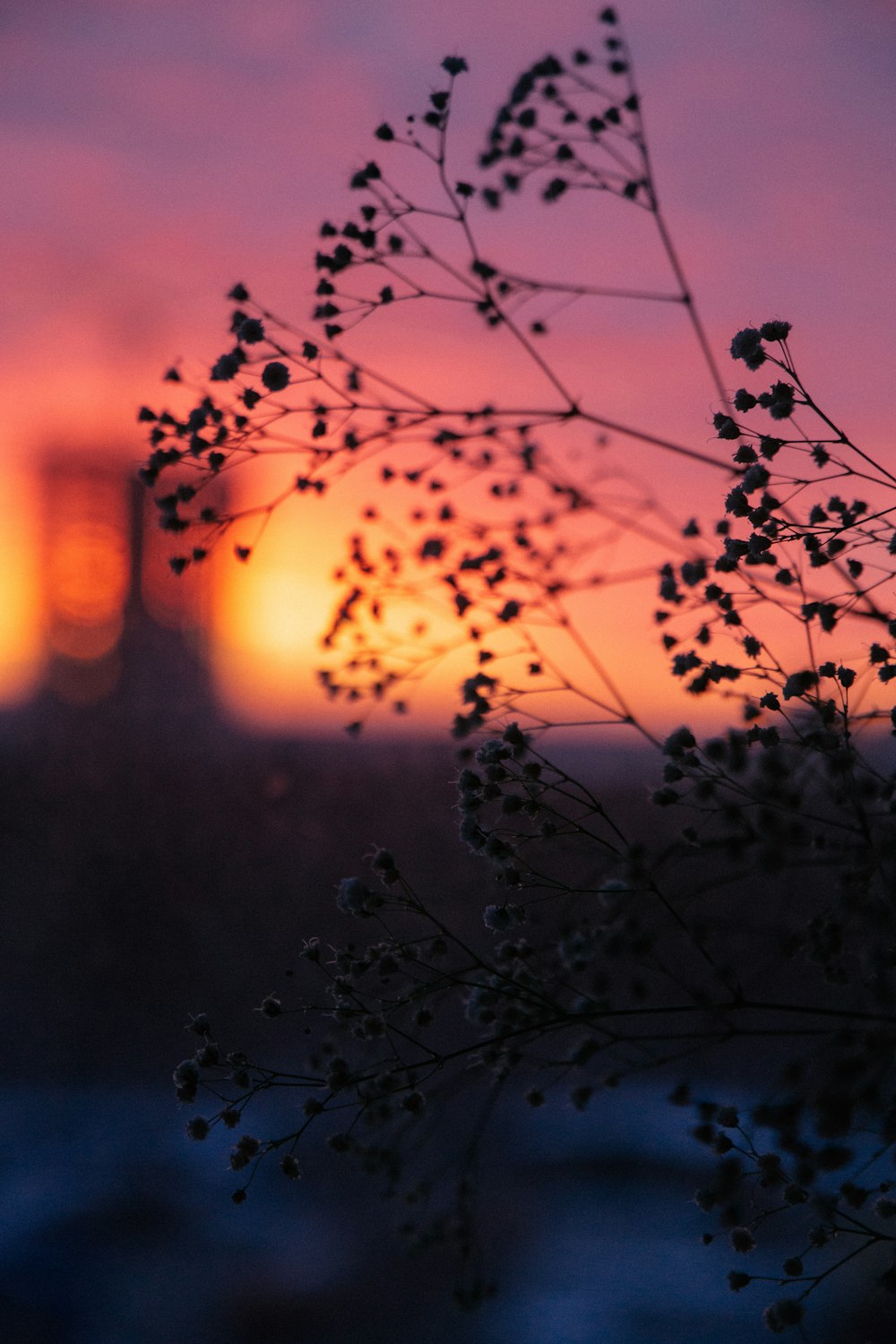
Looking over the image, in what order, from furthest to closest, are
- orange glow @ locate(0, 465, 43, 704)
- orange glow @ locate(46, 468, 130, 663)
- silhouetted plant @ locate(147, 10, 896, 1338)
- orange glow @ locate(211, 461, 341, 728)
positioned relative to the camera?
orange glow @ locate(46, 468, 130, 663) < orange glow @ locate(0, 465, 43, 704) < orange glow @ locate(211, 461, 341, 728) < silhouetted plant @ locate(147, 10, 896, 1338)

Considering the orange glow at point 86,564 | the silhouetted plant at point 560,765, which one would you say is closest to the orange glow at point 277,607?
the silhouetted plant at point 560,765

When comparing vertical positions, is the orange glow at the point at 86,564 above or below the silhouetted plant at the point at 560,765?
above

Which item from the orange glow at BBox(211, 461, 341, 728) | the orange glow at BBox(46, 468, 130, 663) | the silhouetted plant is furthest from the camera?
the orange glow at BBox(46, 468, 130, 663)

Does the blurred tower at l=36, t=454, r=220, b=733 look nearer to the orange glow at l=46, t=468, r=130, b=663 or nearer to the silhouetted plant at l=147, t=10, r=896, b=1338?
the orange glow at l=46, t=468, r=130, b=663

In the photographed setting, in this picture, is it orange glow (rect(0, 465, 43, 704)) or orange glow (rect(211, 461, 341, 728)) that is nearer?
orange glow (rect(211, 461, 341, 728))

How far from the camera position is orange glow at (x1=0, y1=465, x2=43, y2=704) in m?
2.12

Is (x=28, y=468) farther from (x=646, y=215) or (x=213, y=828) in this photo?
(x=646, y=215)

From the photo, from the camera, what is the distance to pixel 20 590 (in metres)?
2.33

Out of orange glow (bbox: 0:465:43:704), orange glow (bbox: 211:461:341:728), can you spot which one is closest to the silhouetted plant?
orange glow (bbox: 211:461:341:728)

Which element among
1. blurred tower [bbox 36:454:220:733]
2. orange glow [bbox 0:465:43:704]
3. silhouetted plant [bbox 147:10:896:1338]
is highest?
blurred tower [bbox 36:454:220:733]

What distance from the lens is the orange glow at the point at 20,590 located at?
212cm

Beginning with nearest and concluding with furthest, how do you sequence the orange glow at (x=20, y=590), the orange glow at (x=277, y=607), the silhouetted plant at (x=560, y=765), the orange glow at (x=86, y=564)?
1. the silhouetted plant at (x=560, y=765)
2. the orange glow at (x=277, y=607)
3. the orange glow at (x=20, y=590)
4. the orange glow at (x=86, y=564)

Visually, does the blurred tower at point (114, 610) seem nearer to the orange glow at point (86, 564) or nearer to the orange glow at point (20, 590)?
the orange glow at point (86, 564)

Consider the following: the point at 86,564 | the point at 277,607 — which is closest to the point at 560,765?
the point at 277,607
